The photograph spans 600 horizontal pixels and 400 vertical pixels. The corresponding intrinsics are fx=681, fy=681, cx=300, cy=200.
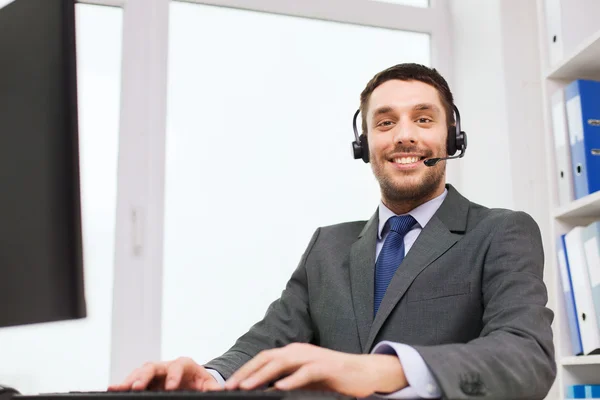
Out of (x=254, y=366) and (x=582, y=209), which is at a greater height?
(x=582, y=209)

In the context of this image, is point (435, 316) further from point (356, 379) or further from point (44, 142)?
point (44, 142)

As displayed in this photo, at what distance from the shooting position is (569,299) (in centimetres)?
173

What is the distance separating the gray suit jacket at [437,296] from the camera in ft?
3.47

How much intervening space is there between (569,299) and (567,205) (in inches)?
9.5

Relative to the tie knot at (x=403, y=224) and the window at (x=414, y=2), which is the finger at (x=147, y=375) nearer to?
the tie knot at (x=403, y=224)

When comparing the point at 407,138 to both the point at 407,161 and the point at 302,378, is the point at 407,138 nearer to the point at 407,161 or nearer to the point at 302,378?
the point at 407,161

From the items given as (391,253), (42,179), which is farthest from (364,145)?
(42,179)

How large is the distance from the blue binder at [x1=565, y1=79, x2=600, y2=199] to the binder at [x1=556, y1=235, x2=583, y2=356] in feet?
0.50

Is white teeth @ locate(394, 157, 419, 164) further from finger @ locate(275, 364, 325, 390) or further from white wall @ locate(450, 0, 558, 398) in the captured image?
finger @ locate(275, 364, 325, 390)

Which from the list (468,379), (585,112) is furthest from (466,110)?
(468,379)

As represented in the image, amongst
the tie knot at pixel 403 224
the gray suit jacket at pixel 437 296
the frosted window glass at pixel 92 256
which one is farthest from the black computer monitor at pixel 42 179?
the frosted window glass at pixel 92 256

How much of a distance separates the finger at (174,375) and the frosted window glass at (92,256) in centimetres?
100

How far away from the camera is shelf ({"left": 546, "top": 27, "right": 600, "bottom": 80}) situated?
172 cm

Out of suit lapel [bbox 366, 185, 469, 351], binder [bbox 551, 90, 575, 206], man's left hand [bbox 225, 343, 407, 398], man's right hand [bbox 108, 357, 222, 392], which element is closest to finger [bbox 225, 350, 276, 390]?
man's left hand [bbox 225, 343, 407, 398]
